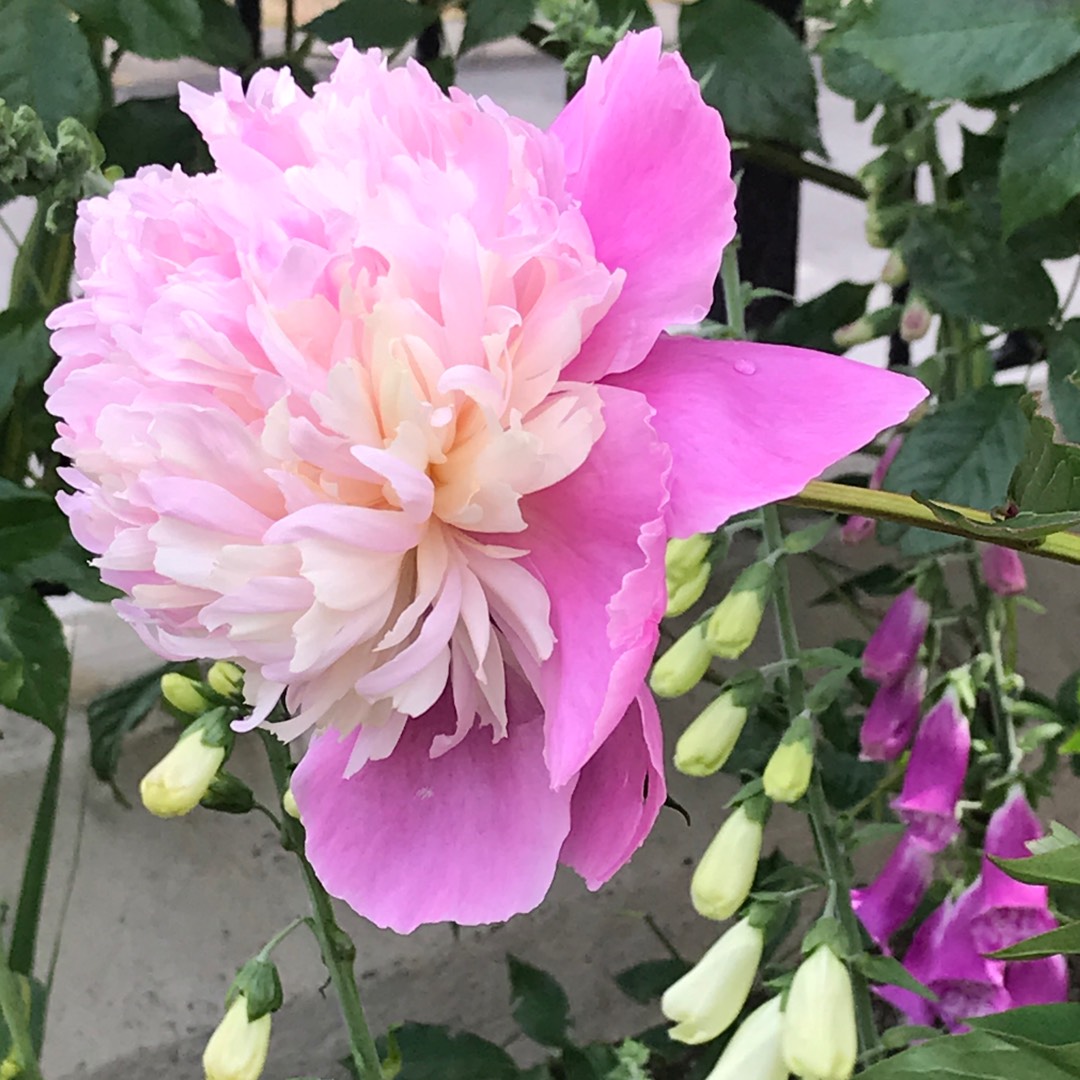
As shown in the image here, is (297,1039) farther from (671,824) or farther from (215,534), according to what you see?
(215,534)

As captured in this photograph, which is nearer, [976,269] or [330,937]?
[330,937]

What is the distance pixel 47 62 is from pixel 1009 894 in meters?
0.47

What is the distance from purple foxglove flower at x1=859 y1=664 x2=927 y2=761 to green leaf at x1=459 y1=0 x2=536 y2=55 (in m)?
0.33

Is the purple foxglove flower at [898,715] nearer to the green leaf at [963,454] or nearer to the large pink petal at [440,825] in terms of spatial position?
the green leaf at [963,454]

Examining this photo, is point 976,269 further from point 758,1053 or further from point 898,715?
point 758,1053

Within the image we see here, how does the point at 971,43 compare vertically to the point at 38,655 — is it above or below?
above

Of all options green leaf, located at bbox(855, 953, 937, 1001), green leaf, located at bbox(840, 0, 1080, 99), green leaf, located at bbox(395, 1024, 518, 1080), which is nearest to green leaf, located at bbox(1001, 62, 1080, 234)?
green leaf, located at bbox(840, 0, 1080, 99)

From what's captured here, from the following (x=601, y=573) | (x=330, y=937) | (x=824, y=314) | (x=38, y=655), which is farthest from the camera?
(x=824, y=314)

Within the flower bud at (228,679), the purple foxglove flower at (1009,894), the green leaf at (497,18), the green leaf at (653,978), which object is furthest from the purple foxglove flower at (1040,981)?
the green leaf at (497,18)

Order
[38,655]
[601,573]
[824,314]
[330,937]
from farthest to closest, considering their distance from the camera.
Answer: [824,314] → [38,655] → [330,937] → [601,573]

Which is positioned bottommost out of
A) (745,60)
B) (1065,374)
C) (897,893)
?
(897,893)

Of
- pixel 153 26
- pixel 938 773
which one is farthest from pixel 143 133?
pixel 938 773

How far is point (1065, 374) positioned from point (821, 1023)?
0.27m

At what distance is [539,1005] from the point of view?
58 cm
